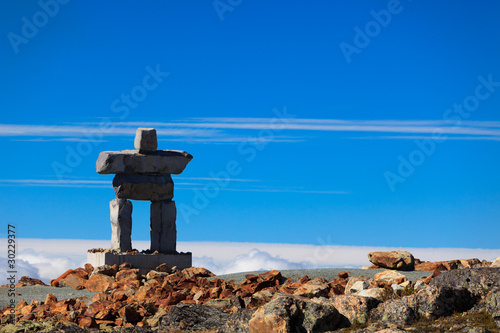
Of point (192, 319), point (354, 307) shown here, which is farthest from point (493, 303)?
point (192, 319)

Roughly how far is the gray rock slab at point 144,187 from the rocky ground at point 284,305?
3.87 m

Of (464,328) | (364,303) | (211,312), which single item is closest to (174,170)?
(211,312)

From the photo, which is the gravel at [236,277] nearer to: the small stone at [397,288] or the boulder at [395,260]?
the boulder at [395,260]

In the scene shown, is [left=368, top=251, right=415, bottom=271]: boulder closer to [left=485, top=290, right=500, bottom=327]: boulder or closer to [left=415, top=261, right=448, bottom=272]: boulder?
[left=415, top=261, right=448, bottom=272]: boulder

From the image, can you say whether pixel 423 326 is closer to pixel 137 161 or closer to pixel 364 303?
pixel 364 303

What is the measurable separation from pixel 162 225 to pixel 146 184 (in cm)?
147

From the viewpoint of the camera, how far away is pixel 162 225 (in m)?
20.9

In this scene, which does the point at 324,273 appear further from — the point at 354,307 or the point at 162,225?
the point at 162,225

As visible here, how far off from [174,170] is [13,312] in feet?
27.6

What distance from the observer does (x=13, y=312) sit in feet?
44.2

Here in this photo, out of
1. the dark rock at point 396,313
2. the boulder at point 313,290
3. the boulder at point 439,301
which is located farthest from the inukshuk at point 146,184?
the boulder at point 439,301

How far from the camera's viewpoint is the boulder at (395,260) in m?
16.5

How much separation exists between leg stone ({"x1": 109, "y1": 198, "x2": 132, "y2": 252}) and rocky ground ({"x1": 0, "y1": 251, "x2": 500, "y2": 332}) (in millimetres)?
3052

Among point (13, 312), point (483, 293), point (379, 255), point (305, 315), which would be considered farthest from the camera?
point (379, 255)
